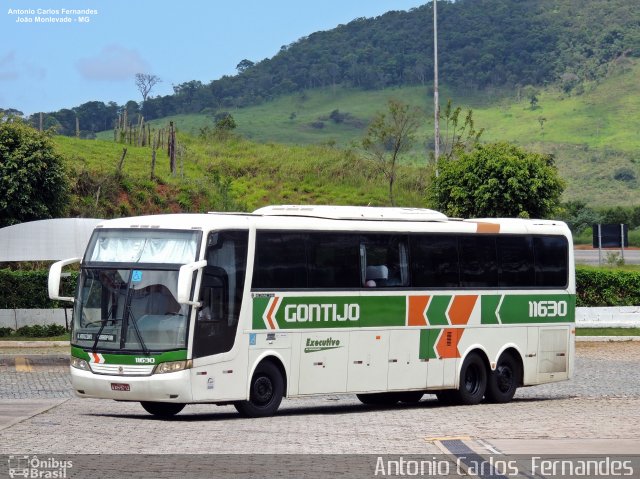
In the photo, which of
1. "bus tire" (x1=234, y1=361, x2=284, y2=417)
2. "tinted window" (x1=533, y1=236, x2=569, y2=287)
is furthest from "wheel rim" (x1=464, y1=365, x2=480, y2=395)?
A: "bus tire" (x1=234, y1=361, x2=284, y2=417)

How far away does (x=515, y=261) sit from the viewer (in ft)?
77.3

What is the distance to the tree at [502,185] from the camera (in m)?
44.5

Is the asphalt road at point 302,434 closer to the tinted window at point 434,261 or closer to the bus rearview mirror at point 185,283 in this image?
the bus rearview mirror at point 185,283

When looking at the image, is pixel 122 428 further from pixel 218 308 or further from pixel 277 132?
pixel 277 132

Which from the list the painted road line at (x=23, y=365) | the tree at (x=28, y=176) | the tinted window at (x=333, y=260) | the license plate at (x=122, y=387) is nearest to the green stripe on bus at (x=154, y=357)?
the license plate at (x=122, y=387)

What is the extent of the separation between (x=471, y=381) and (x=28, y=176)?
86.5 feet

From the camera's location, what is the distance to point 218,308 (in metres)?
18.5

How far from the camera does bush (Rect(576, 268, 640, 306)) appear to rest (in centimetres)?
4027

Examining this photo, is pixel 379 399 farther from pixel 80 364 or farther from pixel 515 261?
pixel 80 364

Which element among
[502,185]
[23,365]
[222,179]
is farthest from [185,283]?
[222,179]

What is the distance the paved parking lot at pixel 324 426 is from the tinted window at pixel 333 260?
7.11ft

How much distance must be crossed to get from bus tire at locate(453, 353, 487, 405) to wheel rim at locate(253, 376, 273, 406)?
4.58m

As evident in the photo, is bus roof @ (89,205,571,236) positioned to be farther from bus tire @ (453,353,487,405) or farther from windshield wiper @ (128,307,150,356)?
bus tire @ (453,353,487,405)

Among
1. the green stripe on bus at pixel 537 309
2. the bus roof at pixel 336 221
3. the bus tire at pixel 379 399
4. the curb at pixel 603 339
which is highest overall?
the bus roof at pixel 336 221
